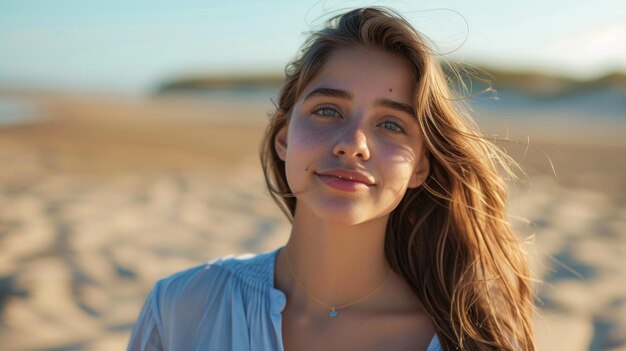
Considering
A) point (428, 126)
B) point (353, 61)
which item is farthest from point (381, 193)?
point (353, 61)

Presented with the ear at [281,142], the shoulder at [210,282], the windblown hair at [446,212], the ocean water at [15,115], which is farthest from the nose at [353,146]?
the ocean water at [15,115]

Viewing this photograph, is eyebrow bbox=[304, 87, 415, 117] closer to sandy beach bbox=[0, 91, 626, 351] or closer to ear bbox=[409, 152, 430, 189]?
ear bbox=[409, 152, 430, 189]

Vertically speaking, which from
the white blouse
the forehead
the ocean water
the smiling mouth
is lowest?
the white blouse

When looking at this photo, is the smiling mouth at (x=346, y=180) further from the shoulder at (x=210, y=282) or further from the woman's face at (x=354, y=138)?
the shoulder at (x=210, y=282)

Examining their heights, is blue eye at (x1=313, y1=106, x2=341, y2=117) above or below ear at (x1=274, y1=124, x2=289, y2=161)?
above

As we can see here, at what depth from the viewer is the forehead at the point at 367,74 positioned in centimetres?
254

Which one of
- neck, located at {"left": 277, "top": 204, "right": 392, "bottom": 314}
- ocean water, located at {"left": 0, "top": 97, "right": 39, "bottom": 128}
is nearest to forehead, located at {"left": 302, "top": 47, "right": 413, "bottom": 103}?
neck, located at {"left": 277, "top": 204, "right": 392, "bottom": 314}

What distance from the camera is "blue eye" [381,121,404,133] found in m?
2.57

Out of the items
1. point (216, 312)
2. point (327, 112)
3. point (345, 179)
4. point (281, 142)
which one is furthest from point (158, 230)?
point (345, 179)

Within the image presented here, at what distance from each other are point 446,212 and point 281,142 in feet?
2.37

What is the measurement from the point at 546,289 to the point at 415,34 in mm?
3212

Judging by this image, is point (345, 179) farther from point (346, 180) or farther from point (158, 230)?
point (158, 230)

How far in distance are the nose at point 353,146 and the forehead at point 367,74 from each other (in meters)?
0.16

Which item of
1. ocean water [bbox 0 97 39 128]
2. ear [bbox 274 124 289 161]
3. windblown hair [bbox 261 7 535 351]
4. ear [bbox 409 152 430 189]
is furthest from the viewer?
ocean water [bbox 0 97 39 128]
